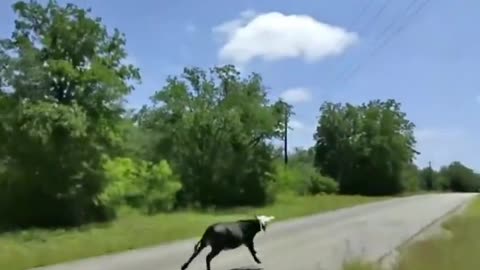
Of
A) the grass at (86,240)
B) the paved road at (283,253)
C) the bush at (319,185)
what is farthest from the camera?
the bush at (319,185)

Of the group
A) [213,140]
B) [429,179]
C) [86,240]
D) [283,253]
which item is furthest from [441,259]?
[429,179]

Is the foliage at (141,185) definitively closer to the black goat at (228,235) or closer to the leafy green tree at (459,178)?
the black goat at (228,235)

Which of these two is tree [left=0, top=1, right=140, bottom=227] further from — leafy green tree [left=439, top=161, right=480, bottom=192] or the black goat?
leafy green tree [left=439, top=161, right=480, bottom=192]

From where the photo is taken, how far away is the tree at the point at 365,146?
133750 mm

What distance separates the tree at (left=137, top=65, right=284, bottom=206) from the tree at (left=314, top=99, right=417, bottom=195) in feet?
202

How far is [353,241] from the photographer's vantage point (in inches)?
1093

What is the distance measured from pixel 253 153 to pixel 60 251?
47252mm

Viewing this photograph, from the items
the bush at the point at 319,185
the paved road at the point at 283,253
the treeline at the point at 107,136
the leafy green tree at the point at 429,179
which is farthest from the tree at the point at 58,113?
the leafy green tree at the point at 429,179

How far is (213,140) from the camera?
71062mm

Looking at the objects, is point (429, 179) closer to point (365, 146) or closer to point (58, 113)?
point (365, 146)

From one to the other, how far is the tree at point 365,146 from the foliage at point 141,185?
72.5 meters

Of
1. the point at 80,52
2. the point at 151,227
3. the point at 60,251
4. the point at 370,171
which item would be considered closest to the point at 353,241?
the point at 60,251

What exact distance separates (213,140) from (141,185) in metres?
13.5

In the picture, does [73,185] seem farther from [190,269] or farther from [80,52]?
[190,269]
